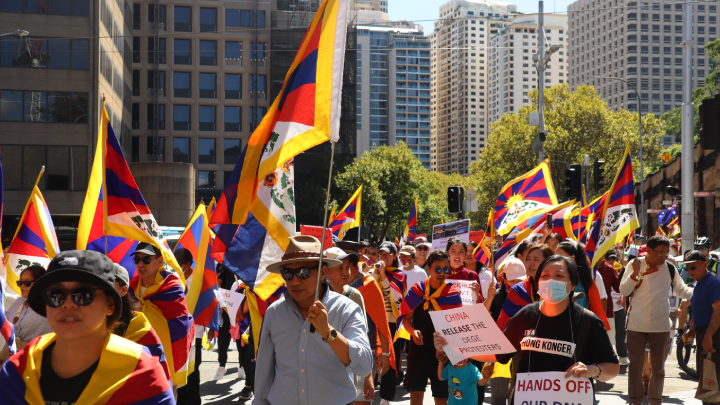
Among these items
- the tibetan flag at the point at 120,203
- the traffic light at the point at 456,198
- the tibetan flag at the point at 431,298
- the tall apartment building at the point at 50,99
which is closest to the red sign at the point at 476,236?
the traffic light at the point at 456,198

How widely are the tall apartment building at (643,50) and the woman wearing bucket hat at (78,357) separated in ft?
534

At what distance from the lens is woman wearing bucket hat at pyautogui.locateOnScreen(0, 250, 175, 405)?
102 inches

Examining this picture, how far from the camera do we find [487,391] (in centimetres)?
945

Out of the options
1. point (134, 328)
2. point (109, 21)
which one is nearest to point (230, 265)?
point (134, 328)

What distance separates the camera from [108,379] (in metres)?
2.59

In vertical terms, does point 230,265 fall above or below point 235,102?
below

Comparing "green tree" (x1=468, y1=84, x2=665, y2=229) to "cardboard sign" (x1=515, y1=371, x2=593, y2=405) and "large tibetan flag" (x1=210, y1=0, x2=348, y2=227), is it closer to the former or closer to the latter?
"large tibetan flag" (x1=210, y1=0, x2=348, y2=227)

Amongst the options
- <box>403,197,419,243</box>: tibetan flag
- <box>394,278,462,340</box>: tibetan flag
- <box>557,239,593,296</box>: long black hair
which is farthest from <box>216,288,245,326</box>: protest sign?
<box>403,197,419,243</box>: tibetan flag

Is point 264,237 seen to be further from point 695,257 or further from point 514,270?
point 695,257

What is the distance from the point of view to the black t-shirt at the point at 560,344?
4.10 m

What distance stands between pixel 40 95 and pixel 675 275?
33.2 meters

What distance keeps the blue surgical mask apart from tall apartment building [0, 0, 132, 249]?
3332cm

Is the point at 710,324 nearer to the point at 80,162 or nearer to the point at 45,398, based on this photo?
the point at 45,398

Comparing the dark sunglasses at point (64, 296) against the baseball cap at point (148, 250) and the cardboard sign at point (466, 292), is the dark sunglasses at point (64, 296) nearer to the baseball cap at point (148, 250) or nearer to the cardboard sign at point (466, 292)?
the baseball cap at point (148, 250)
